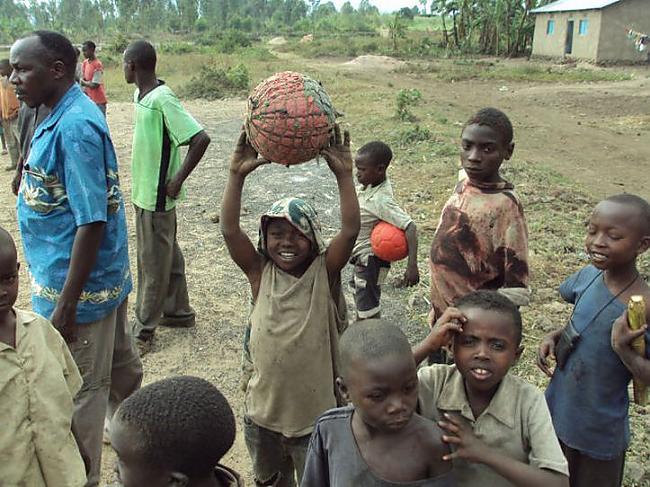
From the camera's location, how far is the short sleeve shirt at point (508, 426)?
181 centimetres

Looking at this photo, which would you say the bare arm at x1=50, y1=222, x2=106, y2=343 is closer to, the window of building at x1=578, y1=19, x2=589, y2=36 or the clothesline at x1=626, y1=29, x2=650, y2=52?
the clothesline at x1=626, y1=29, x2=650, y2=52

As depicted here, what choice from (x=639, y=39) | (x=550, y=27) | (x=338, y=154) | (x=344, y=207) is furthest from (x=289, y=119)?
(x=550, y=27)

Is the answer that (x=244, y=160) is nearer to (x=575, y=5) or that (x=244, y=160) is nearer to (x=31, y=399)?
(x=31, y=399)

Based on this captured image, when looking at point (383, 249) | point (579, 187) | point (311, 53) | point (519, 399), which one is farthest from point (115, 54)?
point (519, 399)

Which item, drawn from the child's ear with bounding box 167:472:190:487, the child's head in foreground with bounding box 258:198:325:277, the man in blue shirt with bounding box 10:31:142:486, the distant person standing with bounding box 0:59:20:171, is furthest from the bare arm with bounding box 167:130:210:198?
the distant person standing with bounding box 0:59:20:171

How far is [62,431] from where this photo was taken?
7.45 ft

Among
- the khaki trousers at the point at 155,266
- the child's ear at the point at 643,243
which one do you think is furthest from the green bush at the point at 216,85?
the child's ear at the point at 643,243

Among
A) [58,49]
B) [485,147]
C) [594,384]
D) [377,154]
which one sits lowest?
[594,384]

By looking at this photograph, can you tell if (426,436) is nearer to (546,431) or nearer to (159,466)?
(546,431)

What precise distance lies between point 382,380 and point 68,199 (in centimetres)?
167

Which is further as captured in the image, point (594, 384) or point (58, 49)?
point (58, 49)

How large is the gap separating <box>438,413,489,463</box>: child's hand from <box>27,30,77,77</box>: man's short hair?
2192 mm

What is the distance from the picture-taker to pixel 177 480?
148 cm

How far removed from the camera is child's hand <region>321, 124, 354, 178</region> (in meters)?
2.45
